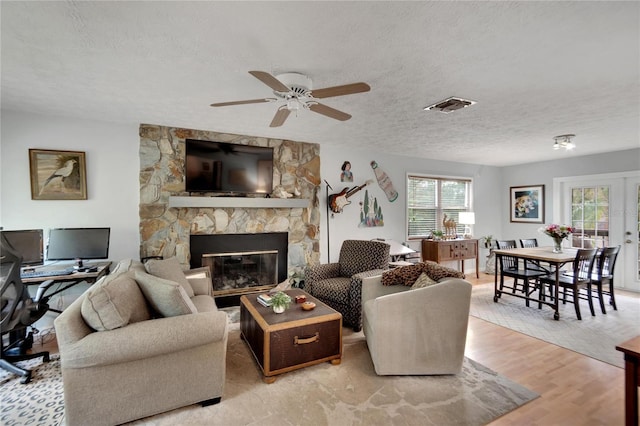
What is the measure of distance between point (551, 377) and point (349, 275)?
208cm

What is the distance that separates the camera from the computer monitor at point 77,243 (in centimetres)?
306

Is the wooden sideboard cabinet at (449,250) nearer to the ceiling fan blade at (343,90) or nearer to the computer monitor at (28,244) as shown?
the ceiling fan blade at (343,90)

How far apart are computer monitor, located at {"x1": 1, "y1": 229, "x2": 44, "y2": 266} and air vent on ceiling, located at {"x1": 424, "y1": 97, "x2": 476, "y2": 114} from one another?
411cm

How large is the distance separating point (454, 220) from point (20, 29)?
256 inches

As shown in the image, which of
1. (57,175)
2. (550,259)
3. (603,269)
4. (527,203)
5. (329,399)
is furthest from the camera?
(527,203)

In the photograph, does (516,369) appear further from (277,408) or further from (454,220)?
(454,220)

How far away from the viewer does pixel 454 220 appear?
624 cm

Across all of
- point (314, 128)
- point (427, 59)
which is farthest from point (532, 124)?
point (314, 128)

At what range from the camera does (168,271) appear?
2.92 meters

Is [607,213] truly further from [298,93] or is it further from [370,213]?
[298,93]

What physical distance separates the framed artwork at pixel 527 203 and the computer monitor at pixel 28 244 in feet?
26.2

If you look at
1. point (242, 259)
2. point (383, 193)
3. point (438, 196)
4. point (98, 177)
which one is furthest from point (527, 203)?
point (98, 177)

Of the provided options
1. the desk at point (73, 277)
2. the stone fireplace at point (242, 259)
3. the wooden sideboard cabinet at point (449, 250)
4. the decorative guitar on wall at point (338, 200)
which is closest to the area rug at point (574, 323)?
the wooden sideboard cabinet at point (449, 250)

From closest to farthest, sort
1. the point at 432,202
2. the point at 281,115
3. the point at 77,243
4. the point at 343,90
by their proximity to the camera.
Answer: the point at 343,90
the point at 281,115
the point at 77,243
the point at 432,202
